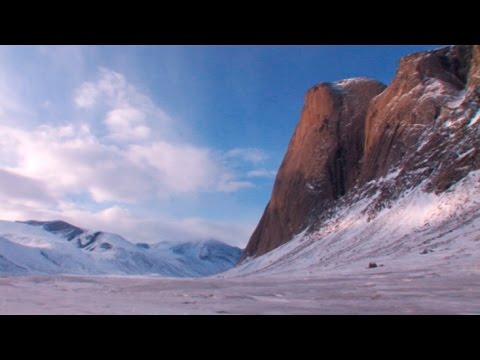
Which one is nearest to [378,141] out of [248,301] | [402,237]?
[402,237]

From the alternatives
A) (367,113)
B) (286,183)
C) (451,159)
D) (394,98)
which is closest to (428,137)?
(451,159)

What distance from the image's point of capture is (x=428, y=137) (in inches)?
2349

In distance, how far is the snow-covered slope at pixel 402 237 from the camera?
32.4 meters

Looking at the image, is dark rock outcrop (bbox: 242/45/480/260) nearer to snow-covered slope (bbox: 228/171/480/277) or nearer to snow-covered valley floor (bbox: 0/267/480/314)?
snow-covered slope (bbox: 228/171/480/277)

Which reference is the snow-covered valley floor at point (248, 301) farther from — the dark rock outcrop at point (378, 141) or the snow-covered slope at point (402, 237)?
the dark rock outcrop at point (378, 141)

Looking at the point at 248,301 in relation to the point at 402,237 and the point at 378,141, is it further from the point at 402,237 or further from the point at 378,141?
the point at 378,141

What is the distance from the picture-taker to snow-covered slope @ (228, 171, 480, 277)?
32406 millimetres

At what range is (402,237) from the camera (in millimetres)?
44531

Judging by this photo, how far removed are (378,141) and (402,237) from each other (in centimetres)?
3235

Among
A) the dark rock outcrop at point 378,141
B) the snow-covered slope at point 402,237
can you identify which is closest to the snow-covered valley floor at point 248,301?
the snow-covered slope at point 402,237

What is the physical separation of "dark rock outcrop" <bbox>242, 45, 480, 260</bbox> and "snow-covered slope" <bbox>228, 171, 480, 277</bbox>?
294 cm

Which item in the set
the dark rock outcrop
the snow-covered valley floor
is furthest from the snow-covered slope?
the snow-covered valley floor
